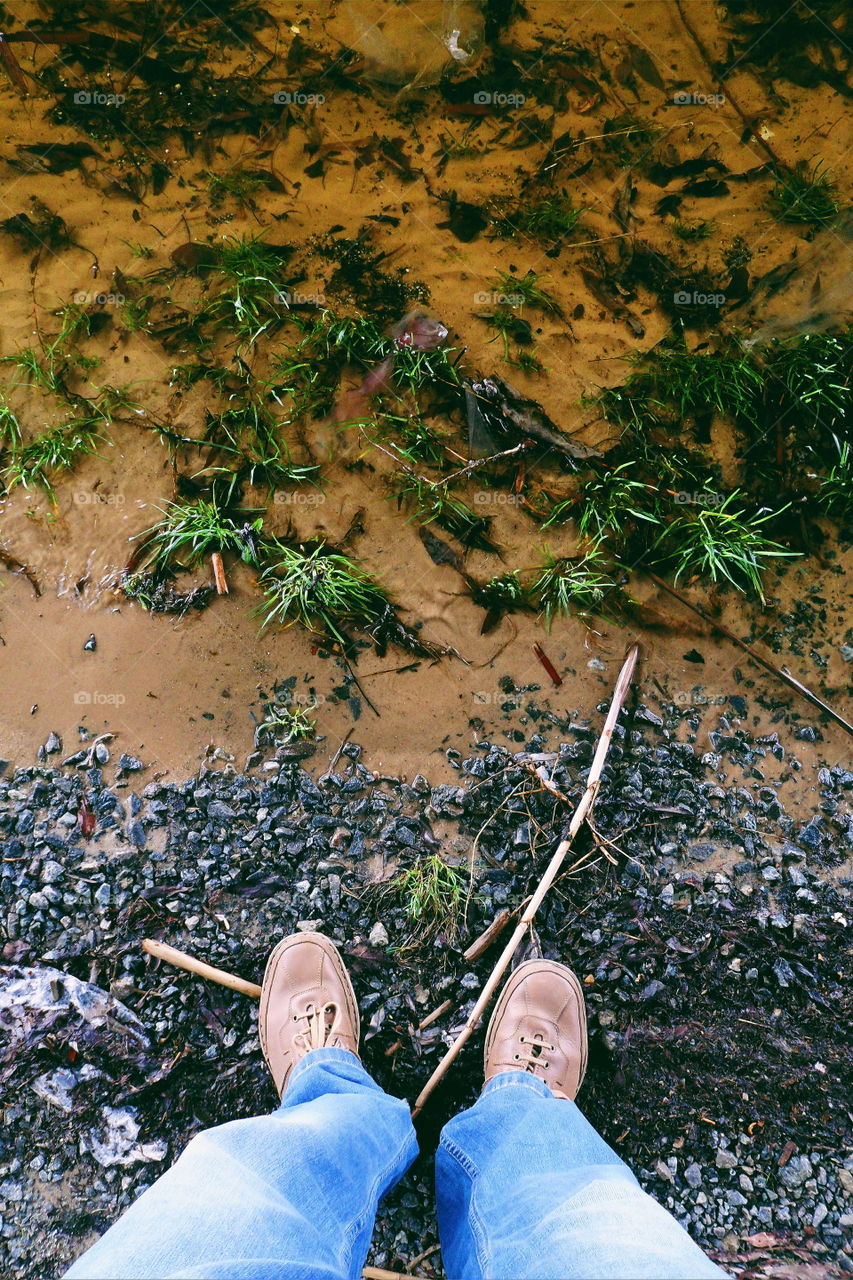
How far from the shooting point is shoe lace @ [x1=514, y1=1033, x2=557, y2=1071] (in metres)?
2.38

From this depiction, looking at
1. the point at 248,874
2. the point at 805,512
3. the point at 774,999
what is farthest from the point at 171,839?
the point at 805,512

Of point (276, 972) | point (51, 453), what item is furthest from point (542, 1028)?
point (51, 453)

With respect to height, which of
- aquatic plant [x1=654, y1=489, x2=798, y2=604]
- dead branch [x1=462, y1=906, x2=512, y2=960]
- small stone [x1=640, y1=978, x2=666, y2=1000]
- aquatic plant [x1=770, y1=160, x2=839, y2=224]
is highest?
aquatic plant [x1=770, y1=160, x2=839, y2=224]

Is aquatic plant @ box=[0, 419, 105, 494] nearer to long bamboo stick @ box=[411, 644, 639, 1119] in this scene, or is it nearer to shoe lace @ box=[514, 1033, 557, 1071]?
long bamboo stick @ box=[411, 644, 639, 1119]

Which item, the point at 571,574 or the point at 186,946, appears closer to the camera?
the point at 186,946

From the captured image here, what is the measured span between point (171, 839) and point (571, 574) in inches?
76.8

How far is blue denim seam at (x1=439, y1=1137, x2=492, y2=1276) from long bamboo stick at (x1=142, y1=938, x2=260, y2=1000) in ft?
2.77

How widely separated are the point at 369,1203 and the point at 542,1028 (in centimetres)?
80

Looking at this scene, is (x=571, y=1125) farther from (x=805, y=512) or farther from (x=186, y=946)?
(x=805, y=512)

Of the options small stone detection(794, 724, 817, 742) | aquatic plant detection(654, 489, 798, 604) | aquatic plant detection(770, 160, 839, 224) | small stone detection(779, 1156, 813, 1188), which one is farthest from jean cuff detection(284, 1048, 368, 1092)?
aquatic plant detection(770, 160, 839, 224)

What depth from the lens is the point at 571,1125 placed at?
211 centimetres

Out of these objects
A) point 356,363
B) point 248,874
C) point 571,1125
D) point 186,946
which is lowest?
point 186,946

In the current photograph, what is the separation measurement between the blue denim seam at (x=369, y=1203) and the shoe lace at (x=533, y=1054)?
47 cm

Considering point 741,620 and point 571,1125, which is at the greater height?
point 741,620
